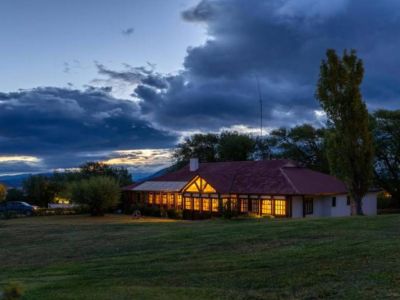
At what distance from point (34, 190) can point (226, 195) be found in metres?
28.4

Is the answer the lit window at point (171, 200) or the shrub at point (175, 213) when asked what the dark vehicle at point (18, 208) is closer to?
the lit window at point (171, 200)

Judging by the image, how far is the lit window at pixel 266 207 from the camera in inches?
1520

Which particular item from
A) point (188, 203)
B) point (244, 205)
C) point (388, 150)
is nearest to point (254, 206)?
point (244, 205)

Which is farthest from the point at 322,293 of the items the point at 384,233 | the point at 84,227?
the point at 84,227

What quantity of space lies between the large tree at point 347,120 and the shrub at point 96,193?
2072 cm

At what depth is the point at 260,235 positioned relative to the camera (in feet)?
59.0

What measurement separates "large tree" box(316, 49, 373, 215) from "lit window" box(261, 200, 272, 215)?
876 centimetres

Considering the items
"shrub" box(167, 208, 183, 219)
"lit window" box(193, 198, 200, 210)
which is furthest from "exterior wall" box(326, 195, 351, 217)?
"shrub" box(167, 208, 183, 219)

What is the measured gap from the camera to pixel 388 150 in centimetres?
5178

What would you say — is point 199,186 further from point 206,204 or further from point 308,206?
point 308,206

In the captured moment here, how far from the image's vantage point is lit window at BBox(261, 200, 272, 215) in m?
38.6

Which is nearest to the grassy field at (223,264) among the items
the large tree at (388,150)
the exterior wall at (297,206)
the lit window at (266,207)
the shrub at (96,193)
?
the exterior wall at (297,206)

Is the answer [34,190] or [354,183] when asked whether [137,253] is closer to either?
[354,183]

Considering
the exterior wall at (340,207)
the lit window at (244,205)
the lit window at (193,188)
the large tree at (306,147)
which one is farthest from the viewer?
the large tree at (306,147)
